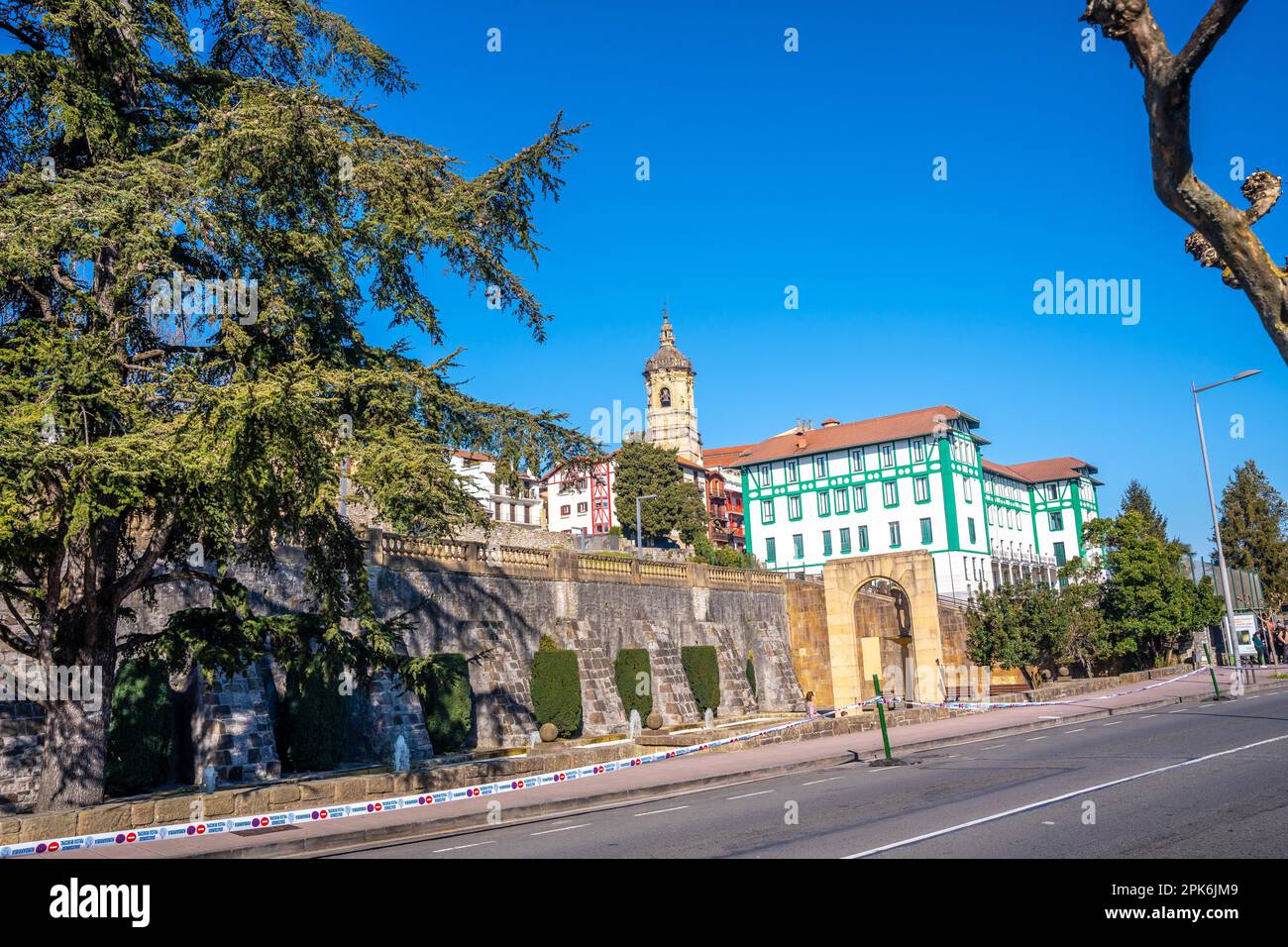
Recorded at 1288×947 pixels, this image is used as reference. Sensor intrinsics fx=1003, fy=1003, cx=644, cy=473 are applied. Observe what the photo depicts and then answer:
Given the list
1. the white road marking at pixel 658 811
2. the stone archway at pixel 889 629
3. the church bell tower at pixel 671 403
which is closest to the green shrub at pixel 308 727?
the white road marking at pixel 658 811

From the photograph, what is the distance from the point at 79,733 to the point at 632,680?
62.3ft

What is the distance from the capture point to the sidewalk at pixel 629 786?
40.0ft

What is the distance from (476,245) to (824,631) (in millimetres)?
30462

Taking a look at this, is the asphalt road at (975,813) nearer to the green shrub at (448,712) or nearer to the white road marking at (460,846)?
the white road marking at (460,846)

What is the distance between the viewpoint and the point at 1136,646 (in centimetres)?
4319

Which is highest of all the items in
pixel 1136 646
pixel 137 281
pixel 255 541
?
pixel 137 281

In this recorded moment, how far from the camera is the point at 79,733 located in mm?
13742

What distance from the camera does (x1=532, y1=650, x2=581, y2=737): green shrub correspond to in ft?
90.0

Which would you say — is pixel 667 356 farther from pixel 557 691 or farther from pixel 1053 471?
pixel 557 691

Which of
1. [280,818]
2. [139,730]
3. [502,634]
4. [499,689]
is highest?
[502,634]

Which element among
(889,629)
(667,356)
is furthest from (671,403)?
(889,629)

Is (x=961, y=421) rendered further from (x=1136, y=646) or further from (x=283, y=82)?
(x=283, y=82)

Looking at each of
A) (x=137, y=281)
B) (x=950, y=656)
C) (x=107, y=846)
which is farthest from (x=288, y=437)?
(x=950, y=656)
